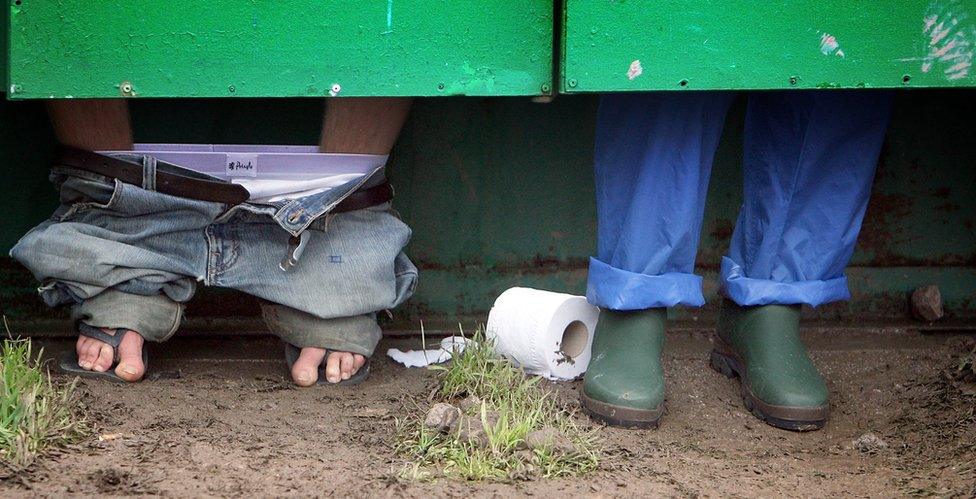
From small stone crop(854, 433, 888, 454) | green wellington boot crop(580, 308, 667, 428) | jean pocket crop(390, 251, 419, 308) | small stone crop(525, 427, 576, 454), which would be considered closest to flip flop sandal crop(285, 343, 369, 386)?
jean pocket crop(390, 251, 419, 308)

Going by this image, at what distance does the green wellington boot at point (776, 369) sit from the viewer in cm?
206

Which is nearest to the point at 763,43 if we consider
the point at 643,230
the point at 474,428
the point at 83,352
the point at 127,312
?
the point at 643,230

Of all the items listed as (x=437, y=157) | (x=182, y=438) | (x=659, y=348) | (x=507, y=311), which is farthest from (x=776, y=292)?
(x=182, y=438)

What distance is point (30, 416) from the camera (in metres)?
1.69

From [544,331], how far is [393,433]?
45 centimetres

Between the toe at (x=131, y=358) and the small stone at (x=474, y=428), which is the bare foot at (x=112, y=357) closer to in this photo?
the toe at (x=131, y=358)

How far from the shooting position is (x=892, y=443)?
198 centimetres

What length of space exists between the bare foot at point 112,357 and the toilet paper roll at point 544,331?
70 cm

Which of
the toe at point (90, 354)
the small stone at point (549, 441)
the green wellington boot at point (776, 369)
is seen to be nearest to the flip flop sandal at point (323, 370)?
the toe at point (90, 354)

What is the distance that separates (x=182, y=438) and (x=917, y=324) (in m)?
1.86

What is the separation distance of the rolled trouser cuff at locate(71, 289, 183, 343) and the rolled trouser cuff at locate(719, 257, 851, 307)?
114 centimetres

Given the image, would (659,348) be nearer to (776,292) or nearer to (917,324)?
(776,292)

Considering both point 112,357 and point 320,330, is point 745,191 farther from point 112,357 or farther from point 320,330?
point 112,357

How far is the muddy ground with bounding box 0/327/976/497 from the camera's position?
5.34ft
